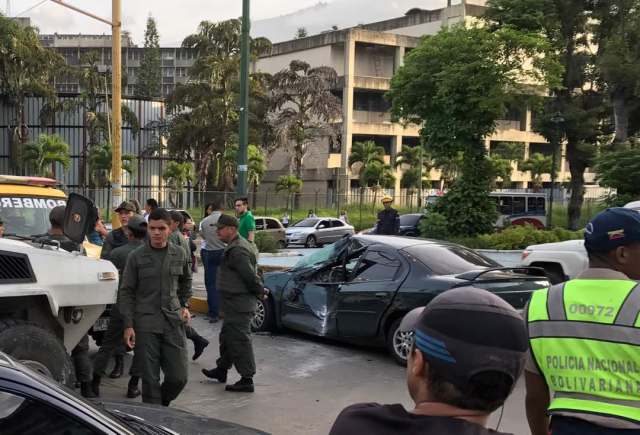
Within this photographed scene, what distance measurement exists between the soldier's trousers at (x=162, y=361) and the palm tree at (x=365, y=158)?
40.5 metres

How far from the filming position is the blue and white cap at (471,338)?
5.15ft

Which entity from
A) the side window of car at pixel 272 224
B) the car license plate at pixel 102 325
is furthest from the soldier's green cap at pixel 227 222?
the side window of car at pixel 272 224

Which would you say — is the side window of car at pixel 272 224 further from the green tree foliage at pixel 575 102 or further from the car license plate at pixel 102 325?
Answer: the car license plate at pixel 102 325

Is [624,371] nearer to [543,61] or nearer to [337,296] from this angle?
[337,296]

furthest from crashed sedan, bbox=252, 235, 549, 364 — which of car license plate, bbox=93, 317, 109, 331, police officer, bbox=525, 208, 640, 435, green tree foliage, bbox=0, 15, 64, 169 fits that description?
green tree foliage, bbox=0, 15, 64, 169

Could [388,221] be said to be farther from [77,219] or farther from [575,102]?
[575,102]

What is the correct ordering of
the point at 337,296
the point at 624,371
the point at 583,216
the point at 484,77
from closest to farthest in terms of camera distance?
1. the point at 624,371
2. the point at 337,296
3. the point at 484,77
4. the point at 583,216

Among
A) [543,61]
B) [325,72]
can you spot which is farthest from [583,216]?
[325,72]

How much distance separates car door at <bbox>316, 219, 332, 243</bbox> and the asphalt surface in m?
21.0

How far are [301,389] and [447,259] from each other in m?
2.32

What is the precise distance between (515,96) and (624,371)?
19904 millimetres

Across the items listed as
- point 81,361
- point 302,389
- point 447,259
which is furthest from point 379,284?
point 81,361

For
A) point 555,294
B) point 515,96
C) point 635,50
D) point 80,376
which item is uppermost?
point 635,50

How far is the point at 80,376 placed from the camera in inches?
243
